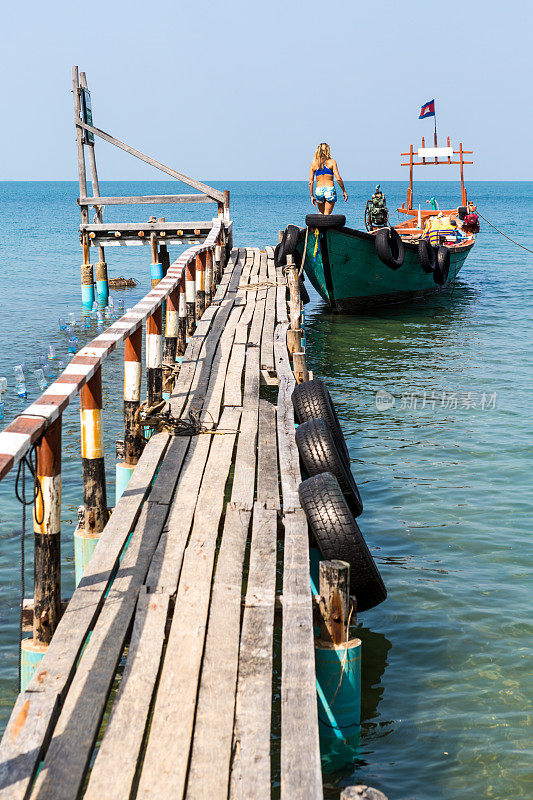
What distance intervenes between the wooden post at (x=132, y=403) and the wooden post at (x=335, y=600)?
260 cm

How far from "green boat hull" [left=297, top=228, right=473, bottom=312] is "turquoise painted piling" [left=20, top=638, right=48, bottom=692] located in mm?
15022

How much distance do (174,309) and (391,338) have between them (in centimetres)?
1015

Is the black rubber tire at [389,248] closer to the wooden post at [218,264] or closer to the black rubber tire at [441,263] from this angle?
the black rubber tire at [441,263]

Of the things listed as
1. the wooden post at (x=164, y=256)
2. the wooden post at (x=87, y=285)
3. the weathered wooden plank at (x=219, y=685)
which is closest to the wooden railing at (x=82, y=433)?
the weathered wooden plank at (x=219, y=685)

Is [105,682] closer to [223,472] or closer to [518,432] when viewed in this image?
[223,472]

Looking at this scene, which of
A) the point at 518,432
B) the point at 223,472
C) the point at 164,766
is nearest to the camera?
the point at 164,766

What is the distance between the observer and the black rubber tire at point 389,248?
62.1ft

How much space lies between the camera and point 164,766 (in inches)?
120

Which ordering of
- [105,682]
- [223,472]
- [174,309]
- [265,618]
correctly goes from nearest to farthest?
[105,682], [265,618], [223,472], [174,309]

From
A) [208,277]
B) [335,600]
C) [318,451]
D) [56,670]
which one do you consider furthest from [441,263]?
[56,670]

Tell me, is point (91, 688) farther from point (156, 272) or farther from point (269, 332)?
point (156, 272)

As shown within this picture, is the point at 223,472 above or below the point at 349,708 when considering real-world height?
above
